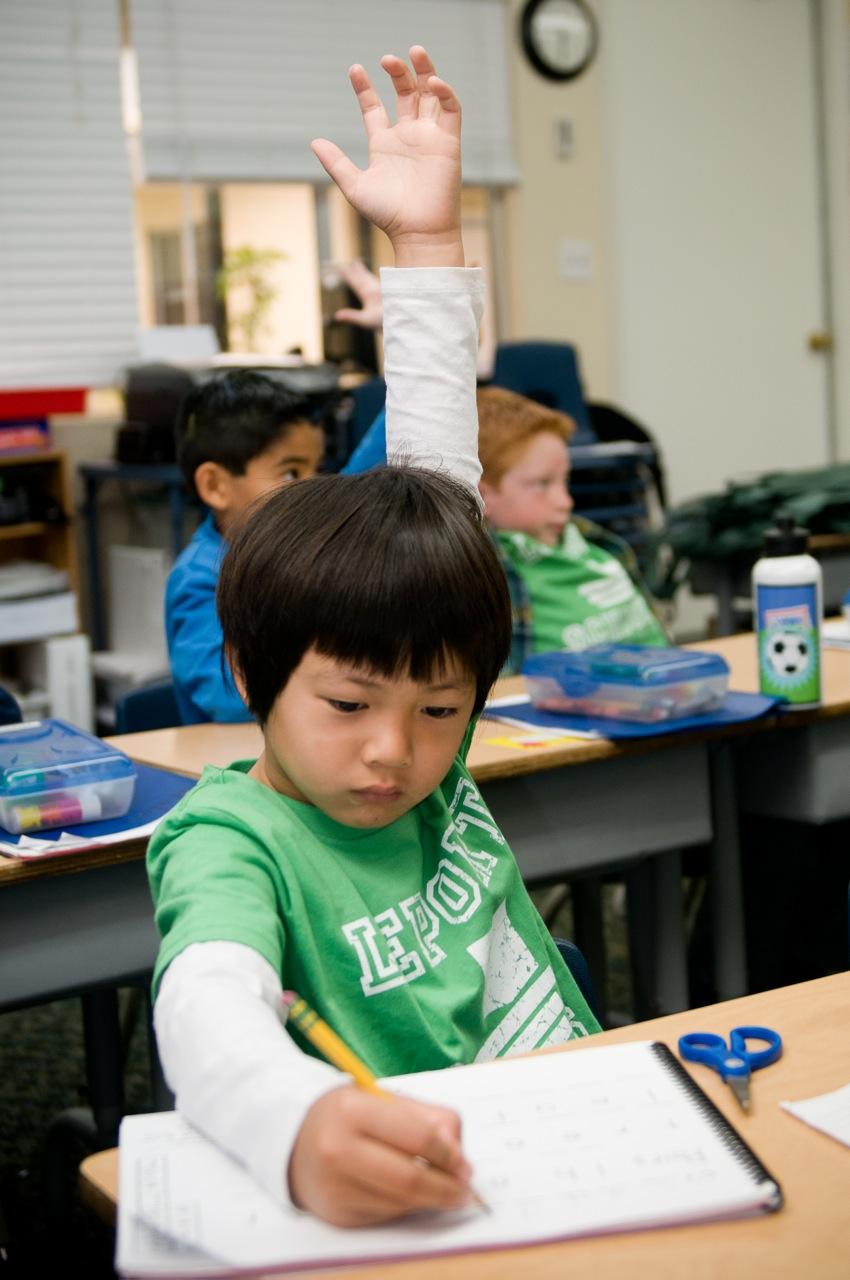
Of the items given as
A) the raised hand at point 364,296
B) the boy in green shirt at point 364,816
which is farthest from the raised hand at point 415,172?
the raised hand at point 364,296

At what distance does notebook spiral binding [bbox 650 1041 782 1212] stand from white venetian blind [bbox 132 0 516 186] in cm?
486

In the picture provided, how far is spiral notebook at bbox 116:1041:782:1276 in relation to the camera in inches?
27.1

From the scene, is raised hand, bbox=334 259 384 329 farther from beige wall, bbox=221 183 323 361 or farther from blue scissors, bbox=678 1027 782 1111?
beige wall, bbox=221 183 323 361

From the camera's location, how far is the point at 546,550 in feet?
9.11

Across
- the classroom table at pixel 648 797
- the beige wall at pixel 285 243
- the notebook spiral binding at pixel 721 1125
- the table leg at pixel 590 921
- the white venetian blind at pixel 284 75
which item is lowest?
the table leg at pixel 590 921

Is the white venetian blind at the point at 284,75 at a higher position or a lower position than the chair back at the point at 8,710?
higher

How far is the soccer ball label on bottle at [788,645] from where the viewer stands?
1.98 metres

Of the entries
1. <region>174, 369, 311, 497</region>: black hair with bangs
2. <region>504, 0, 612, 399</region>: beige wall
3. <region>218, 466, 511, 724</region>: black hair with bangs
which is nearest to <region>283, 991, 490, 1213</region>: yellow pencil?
<region>218, 466, 511, 724</region>: black hair with bangs

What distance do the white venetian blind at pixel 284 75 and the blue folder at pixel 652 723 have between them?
373 centimetres

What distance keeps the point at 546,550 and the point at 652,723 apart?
32.6 inches

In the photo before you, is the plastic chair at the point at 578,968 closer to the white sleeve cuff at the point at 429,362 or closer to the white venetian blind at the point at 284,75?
the white sleeve cuff at the point at 429,362

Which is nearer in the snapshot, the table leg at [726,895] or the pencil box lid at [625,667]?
the pencil box lid at [625,667]

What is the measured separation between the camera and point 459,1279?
2.21 feet

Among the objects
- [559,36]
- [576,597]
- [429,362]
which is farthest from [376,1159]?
[559,36]
